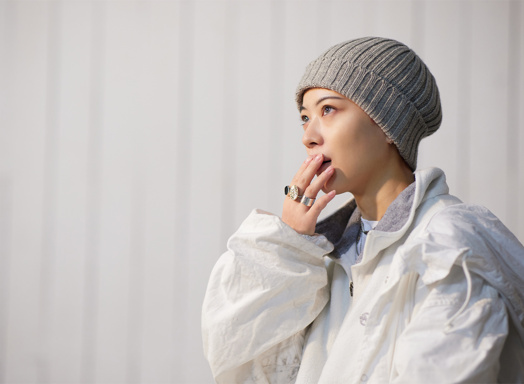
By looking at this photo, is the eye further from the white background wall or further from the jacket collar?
the white background wall

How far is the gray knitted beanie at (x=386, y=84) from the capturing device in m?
1.15

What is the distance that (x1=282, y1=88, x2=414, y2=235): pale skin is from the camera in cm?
116

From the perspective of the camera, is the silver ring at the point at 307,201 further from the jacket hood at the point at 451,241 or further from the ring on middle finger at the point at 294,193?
the jacket hood at the point at 451,241

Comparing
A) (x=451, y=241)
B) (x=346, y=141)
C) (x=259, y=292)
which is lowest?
(x=259, y=292)

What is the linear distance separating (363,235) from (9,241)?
4.45ft

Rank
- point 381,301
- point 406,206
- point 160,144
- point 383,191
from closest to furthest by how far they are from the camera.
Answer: point 381,301 → point 406,206 → point 383,191 → point 160,144

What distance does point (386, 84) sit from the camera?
1149 millimetres

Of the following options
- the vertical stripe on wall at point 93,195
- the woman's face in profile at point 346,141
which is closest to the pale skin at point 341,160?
the woman's face in profile at point 346,141

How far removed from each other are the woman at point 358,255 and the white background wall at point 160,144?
615 mm

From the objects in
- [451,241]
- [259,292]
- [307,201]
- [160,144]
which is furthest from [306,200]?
[160,144]

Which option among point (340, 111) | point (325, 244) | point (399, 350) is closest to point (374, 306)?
point (399, 350)

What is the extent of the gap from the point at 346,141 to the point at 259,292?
1.21ft

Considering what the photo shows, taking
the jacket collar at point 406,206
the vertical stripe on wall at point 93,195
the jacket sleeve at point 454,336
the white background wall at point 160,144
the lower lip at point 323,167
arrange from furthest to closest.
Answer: the vertical stripe on wall at point 93,195
the white background wall at point 160,144
the lower lip at point 323,167
the jacket collar at point 406,206
the jacket sleeve at point 454,336

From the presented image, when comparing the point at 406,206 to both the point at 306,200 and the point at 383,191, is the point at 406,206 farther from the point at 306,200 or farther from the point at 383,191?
the point at 306,200
